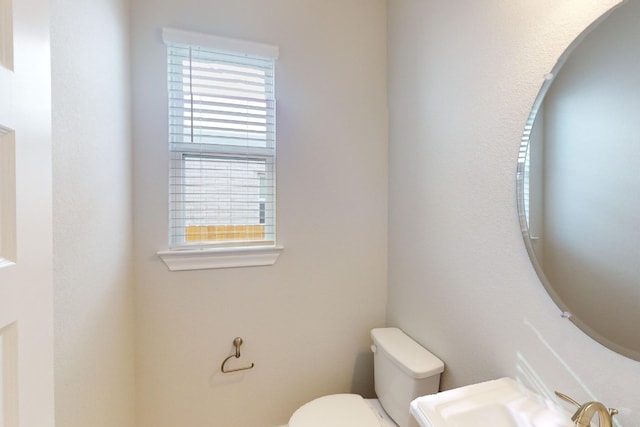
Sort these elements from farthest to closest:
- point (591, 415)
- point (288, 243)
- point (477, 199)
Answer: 1. point (288, 243)
2. point (477, 199)
3. point (591, 415)

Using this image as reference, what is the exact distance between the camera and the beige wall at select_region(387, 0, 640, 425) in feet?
2.85

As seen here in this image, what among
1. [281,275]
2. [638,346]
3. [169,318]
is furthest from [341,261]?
[638,346]

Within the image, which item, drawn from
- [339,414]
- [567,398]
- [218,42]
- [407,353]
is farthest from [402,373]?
[218,42]

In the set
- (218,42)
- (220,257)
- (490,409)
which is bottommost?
(490,409)

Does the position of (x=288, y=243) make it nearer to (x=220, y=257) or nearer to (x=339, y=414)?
(x=220, y=257)

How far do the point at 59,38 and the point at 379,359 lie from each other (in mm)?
1736

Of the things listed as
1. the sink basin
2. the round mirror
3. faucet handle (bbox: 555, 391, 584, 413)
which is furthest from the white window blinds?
faucet handle (bbox: 555, 391, 584, 413)

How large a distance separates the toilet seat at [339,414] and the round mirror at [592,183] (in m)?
0.97

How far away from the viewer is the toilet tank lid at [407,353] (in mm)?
1264

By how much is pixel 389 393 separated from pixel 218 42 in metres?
1.90

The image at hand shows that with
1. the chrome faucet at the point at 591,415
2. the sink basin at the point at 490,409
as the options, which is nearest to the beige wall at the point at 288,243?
the sink basin at the point at 490,409

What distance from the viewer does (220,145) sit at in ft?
5.04

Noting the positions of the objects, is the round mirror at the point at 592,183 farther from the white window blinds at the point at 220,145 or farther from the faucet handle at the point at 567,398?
the white window blinds at the point at 220,145

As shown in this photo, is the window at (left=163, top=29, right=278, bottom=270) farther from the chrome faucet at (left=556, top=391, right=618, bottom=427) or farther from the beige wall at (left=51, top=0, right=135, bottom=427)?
the chrome faucet at (left=556, top=391, right=618, bottom=427)
